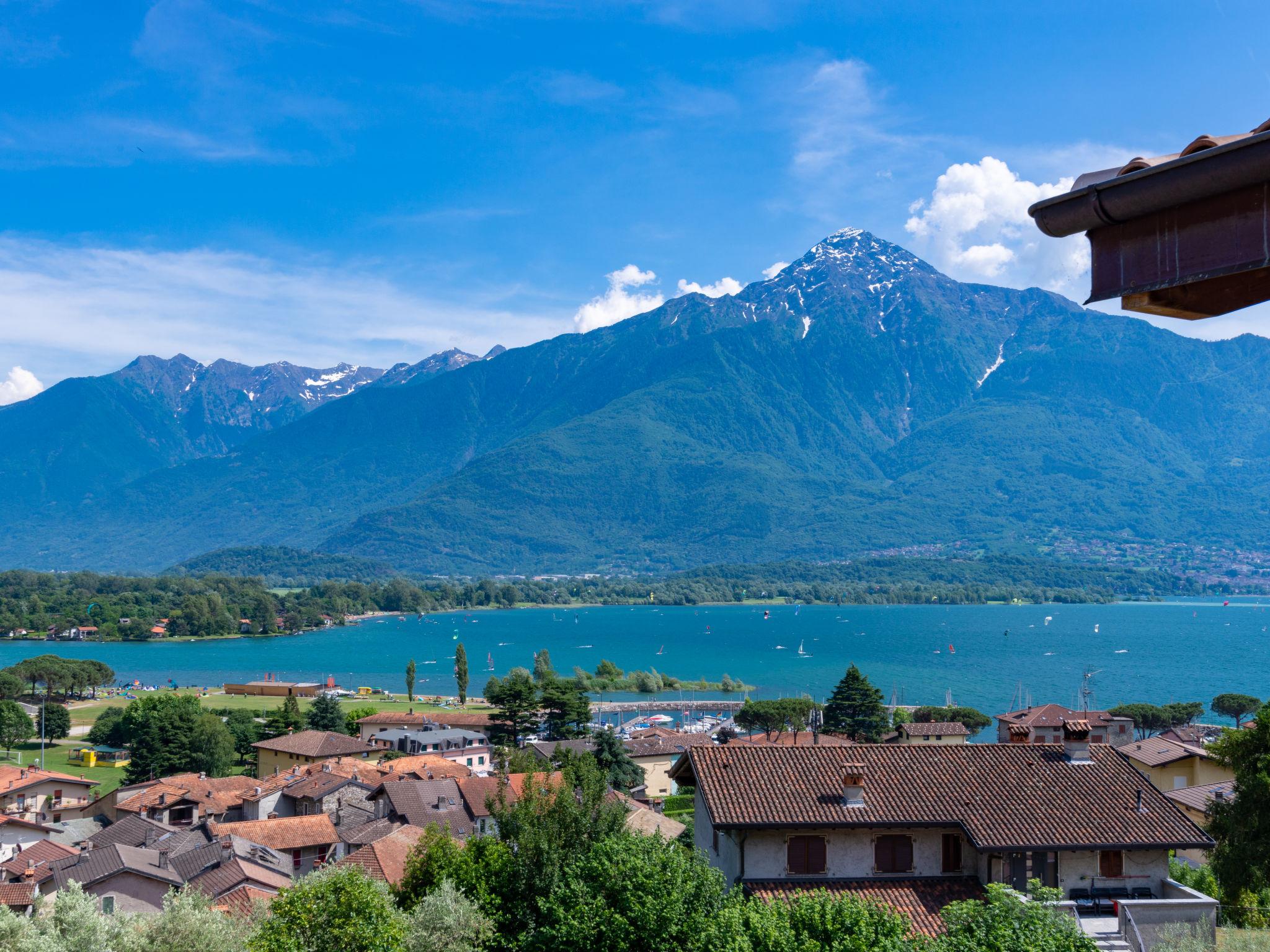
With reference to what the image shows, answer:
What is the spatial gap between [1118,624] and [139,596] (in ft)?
534

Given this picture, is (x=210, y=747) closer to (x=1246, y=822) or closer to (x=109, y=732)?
(x=109, y=732)

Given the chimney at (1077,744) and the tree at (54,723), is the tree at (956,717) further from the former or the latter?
the tree at (54,723)

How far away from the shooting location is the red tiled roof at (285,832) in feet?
93.9

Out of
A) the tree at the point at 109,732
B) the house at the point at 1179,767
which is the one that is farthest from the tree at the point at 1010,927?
the tree at the point at 109,732

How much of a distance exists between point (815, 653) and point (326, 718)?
75781 millimetres

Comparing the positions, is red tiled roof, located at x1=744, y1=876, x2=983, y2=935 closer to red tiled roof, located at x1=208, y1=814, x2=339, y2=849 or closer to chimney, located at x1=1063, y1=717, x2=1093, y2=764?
chimney, located at x1=1063, y1=717, x2=1093, y2=764

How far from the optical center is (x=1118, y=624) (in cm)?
16525

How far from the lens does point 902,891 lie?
523 inches

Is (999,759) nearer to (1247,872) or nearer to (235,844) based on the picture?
(1247,872)

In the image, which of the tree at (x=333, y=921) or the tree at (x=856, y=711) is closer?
the tree at (x=333, y=921)

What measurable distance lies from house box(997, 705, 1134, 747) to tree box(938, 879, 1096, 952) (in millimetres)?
29539

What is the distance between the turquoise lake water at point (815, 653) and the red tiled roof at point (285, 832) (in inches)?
2178

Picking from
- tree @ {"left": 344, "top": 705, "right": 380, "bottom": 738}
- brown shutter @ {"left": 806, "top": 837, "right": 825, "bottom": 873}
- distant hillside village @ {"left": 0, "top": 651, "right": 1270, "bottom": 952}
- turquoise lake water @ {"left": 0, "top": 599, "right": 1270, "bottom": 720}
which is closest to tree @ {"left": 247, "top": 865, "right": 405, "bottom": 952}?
distant hillside village @ {"left": 0, "top": 651, "right": 1270, "bottom": 952}

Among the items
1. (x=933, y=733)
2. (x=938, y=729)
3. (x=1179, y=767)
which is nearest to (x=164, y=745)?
(x=933, y=733)
